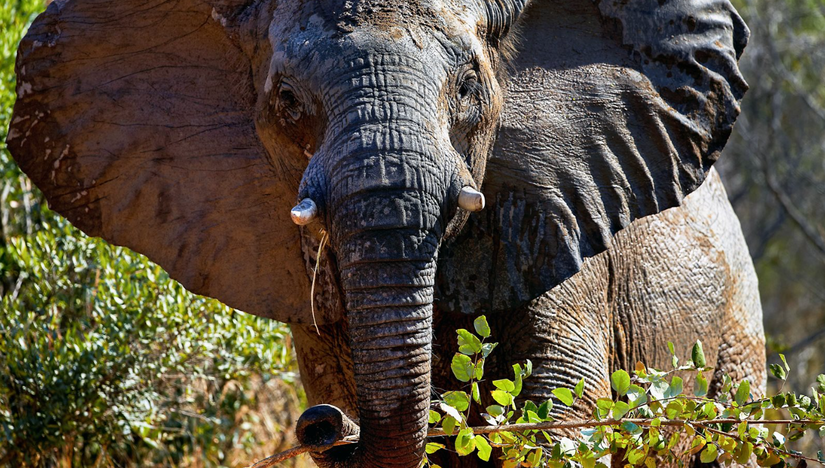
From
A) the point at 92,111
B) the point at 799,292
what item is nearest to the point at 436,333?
the point at 92,111

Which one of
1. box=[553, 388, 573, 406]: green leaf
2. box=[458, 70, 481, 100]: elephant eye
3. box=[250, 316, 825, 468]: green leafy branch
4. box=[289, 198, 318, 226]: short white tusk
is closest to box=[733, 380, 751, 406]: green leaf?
box=[250, 316, 825, 468]: green leafy branch

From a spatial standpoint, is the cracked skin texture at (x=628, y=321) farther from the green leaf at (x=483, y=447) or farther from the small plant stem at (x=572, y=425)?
the green leaf at (x=483, y=447)

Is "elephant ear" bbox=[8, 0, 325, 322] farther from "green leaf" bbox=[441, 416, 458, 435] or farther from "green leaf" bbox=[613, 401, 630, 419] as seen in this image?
"green leaf" bbox=[613, 401, 630, 419]

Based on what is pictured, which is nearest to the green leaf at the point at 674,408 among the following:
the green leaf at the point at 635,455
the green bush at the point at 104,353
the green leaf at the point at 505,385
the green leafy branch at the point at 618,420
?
the green leafy branch at the point at 618,420

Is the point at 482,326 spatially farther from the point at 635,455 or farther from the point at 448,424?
the point at 635,455

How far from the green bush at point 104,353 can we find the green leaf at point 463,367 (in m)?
2.13

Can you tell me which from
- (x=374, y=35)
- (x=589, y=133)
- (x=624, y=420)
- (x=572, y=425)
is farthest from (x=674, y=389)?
(x=374, y=35)

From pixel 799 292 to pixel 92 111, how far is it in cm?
815

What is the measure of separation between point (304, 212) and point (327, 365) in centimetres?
113

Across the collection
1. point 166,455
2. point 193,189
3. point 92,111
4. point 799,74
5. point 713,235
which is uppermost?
point 799,74

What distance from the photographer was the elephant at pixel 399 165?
2.59 meters

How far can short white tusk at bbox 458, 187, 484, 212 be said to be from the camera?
8.50ft

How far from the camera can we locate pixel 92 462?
4.99 m

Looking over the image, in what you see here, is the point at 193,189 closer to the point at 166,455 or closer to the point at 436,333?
the point at 436,333
